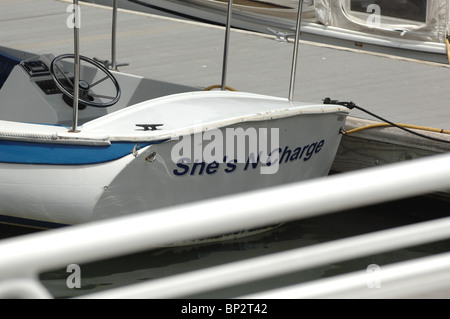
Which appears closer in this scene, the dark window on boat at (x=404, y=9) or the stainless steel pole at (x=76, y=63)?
the stainless steel pole at (x=76, y=63)

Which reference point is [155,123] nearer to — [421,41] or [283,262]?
[283,262]

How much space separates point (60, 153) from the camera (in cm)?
461

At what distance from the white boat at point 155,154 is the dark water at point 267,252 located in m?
0.37

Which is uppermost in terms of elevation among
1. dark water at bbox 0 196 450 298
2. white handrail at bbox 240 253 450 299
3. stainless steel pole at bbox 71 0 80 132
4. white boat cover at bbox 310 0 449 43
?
white boat cover at bbox 310 0 449 43

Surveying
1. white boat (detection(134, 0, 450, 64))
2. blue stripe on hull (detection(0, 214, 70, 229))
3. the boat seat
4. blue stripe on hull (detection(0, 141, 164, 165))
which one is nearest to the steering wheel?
the boat seat

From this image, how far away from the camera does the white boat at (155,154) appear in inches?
180

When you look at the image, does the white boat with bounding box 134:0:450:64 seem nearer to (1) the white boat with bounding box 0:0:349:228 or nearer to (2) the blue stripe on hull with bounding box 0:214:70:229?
(1) the white boat with bounding box 0:0:349:228

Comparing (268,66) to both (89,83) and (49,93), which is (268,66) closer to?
(89,83)

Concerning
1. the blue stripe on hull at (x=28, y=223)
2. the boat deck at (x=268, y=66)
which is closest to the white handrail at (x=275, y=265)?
the blue stripe on hull at (x=28, y=223)

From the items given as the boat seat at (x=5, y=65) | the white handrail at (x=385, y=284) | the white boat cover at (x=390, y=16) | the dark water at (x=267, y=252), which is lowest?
the white handrail at (x=385, y=284)

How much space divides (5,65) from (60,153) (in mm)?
2022

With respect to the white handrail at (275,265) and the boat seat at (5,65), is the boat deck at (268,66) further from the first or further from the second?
the white handrail at (275,265)

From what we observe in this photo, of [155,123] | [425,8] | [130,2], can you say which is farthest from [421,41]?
[155,123]

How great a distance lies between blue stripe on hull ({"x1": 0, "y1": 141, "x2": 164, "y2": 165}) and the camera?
15.0 feet
